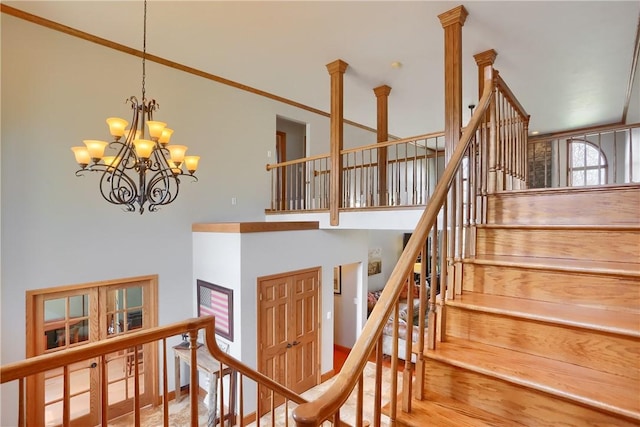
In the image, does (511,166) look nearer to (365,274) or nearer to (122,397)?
(365,274)

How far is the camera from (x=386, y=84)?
17.1ft

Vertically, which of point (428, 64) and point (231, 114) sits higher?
point (428, 64)

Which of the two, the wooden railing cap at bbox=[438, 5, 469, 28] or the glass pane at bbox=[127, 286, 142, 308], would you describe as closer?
the wooden railing cap at bbox=[438, 5, 469, 28]

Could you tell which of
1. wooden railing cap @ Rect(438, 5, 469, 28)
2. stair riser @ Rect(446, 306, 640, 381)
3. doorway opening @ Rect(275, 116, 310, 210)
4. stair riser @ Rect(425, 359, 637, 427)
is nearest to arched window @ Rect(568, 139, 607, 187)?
wooden railing cap @ Rect(438, 5, 469, 28)

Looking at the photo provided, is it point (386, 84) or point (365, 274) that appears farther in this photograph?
point (365, 274)

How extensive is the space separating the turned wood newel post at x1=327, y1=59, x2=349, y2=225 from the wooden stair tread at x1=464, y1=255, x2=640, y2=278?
8.43 feet

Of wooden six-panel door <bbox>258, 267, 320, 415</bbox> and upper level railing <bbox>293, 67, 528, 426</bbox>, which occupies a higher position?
upper level railing <bbox>293, 67, 528, 426</bbox>

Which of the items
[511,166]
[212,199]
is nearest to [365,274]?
[212,199]

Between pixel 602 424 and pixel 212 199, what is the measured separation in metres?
4.64

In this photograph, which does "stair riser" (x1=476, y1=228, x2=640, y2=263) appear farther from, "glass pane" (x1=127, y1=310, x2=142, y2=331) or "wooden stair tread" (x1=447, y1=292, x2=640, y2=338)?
"glass pane" (x1=127, y1=310, x2=142, y2=331)

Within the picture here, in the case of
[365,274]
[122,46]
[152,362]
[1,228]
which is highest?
[122,46]

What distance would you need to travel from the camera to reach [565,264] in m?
1.66

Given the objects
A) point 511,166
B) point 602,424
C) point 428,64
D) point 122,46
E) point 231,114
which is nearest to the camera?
point 602,424

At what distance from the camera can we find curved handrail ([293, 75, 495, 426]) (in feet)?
2.68
